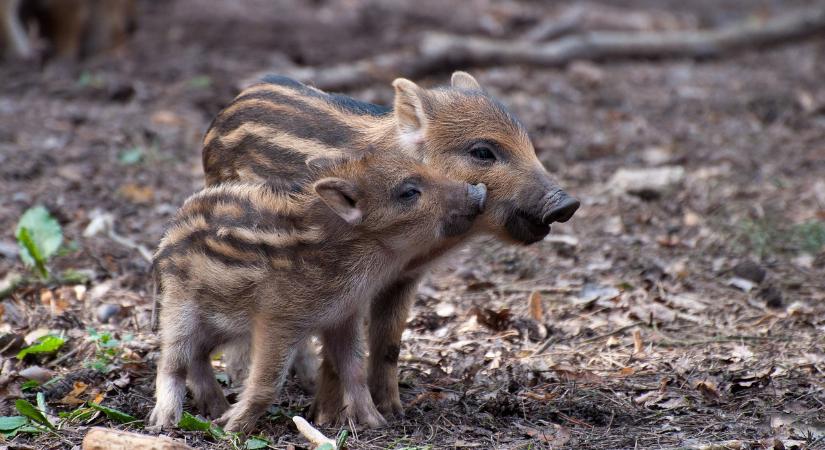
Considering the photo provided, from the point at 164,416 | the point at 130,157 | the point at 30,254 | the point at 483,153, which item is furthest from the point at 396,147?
the point at 130,157

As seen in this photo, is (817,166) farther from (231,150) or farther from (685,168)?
(231,150)

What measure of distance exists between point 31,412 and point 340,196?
1.65 m

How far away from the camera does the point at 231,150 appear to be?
5402mm

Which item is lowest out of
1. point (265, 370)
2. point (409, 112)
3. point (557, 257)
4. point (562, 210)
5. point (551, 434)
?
point (557, 257)

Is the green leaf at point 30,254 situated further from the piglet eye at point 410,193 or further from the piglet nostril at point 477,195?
the piglet nostril at point 477,195

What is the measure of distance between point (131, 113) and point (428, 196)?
654 centimetres

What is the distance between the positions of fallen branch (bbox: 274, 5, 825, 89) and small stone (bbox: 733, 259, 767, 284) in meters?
5.16

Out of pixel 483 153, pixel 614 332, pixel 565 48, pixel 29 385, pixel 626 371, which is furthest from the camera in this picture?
pixel 565 48

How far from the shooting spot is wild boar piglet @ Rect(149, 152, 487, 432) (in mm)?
4504

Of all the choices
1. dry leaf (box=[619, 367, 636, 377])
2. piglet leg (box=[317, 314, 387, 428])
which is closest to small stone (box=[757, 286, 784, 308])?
dry leaf (box=[619, 367, 636, 377])

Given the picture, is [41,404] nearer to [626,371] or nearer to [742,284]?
[626,371]

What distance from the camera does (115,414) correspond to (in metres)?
4.63

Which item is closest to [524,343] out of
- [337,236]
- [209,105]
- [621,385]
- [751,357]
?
[621,385]

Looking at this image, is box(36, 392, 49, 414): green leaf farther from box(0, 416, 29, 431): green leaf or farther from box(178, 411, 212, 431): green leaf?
box(178, 411, 212, 431): green leaf
